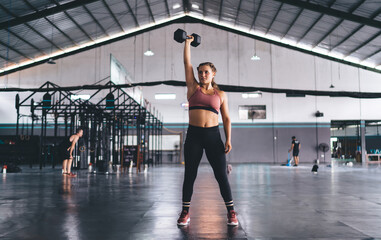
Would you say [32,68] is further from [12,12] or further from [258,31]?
[258,31]

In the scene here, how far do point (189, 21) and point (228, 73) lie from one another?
4453 millimetres

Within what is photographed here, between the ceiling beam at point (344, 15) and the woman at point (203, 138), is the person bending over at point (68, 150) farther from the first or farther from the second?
the ceiling beam at point (344, 15)

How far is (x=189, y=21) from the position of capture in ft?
72.6

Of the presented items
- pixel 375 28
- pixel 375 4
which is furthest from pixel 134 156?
pixel 375 28

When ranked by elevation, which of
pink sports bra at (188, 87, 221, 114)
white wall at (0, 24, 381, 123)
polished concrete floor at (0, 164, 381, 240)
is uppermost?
white wall at (0, 24, 381, 123)

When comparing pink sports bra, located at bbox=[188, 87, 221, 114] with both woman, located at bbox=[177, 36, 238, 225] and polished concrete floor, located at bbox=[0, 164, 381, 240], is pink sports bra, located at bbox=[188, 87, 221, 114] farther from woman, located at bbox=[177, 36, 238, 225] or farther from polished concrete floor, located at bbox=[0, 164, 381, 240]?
polished concrete floor, located at bbox=[0, 164, 381, 240]

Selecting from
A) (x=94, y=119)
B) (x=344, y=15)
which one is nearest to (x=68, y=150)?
(x=94, y=119)

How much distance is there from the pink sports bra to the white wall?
1863cm

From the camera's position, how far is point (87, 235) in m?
2.33

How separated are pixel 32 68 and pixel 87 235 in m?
22.2

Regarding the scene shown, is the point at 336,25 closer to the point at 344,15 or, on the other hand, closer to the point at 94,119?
the point at 344,15

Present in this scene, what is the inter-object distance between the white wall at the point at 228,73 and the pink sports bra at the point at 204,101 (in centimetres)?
1863

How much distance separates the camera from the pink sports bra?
287 cm

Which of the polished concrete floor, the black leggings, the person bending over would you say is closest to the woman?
the black leggings
